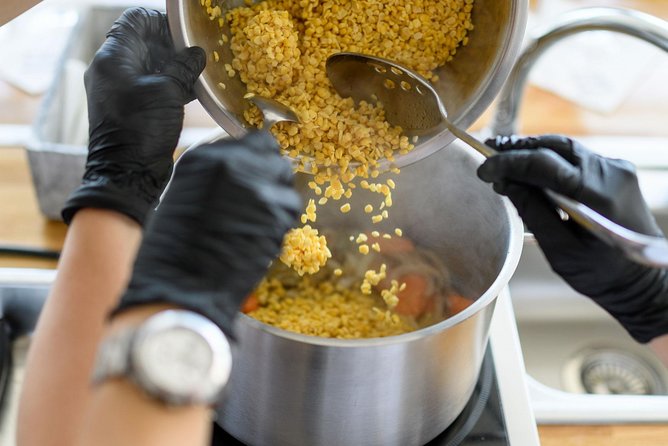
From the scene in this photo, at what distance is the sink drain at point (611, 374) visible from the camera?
1.33m

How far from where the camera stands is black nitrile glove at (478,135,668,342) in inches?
32.2

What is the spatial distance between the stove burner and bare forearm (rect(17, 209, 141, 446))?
215mm

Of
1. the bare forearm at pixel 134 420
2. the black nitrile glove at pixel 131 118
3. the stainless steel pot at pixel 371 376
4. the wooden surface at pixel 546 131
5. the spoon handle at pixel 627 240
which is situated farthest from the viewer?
the wooden surface at pixel 546 131

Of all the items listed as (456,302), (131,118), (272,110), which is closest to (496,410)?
(456,302)

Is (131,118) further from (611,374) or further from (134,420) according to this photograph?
(611,374)

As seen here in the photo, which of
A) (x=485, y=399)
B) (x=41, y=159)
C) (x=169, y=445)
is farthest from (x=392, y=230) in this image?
(x=169, y=445)

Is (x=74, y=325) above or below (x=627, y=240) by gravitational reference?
below

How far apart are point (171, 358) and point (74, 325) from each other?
33cm

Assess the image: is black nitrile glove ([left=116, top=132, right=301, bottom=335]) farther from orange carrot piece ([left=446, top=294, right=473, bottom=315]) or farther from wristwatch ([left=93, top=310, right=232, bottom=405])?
orange carrot piece ([left=446, top=294, right=473, bottom=315])

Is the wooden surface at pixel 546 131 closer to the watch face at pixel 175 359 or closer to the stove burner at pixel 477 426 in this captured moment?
the stove burner at pixel 477 426

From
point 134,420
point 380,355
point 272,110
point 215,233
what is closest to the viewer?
point 134,420

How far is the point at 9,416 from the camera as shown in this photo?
1053 millimetres

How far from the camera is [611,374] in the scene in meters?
1.35

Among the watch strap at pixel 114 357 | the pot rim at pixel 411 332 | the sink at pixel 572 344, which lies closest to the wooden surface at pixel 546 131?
the sink at pixel 572 344
